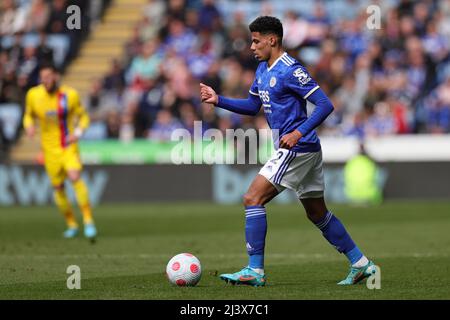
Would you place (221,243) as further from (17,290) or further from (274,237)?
(17,290)

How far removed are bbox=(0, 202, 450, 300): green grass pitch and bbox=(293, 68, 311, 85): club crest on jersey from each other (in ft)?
5.86

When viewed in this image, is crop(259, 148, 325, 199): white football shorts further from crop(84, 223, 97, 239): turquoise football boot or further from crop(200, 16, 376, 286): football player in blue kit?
crop(84, 223, 97, 239): turquoise football boot

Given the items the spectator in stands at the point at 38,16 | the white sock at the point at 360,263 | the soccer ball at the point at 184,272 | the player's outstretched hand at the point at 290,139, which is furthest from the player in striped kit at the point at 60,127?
the spectator in stands at the point at 38,16

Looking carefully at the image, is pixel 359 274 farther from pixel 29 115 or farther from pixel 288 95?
pixel 29 115

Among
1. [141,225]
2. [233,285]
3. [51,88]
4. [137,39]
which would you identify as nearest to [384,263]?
[233,285]

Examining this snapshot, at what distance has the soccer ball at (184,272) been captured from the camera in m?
9.42

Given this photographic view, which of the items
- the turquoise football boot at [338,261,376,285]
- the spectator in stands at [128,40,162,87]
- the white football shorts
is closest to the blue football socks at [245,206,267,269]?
the white football shorts

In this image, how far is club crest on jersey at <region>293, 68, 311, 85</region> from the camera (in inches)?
374

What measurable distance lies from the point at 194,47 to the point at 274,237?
12326 mm

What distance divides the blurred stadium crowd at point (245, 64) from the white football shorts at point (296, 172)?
1480 cm

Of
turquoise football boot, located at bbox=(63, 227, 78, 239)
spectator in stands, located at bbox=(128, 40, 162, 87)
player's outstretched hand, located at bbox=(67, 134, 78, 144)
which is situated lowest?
turquoise football boot, located at bbox=(63, 227, 78, 239)

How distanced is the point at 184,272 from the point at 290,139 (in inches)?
57.9

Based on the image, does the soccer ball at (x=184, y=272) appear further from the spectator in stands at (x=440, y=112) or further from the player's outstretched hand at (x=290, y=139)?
the spectator in stands at (x=440, y=112)

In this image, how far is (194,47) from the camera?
2750 cm
